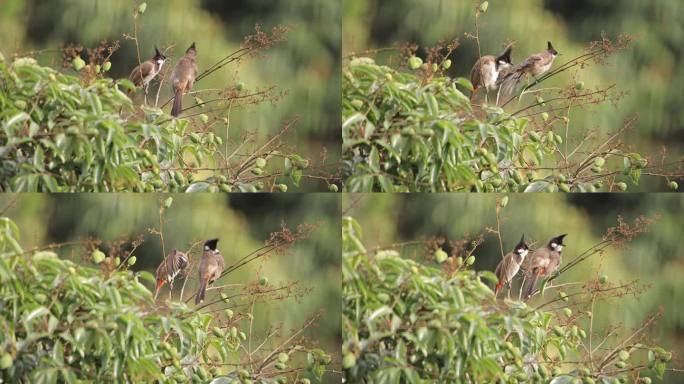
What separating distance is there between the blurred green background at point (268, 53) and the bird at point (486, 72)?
451 mm

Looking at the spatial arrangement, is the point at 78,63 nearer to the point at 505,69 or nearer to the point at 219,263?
the point at 219,263

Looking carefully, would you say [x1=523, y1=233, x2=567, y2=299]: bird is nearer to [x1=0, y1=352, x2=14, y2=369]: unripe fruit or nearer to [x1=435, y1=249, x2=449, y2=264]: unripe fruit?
[x1=435, y1=249, x2=449, y2=264]: unripe fruit

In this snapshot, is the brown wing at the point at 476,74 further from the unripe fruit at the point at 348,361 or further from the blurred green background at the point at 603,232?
the unripe fruit at the point at 348,361

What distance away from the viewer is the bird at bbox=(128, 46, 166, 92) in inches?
126

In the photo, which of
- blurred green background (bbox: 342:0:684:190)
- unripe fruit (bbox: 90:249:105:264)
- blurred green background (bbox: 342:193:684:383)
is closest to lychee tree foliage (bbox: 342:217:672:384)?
blurred green background (bbox: 342:193:684:383)

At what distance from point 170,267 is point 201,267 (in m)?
0.10

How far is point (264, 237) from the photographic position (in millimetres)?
3281

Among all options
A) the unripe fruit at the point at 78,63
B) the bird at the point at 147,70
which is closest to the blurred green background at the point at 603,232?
the bird at the point at 147,70

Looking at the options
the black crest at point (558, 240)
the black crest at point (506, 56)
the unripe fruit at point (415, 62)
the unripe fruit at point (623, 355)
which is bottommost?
the unripe fruit at point (623, 355)

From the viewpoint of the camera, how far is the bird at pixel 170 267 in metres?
3.21

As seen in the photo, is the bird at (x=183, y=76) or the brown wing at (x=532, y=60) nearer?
the bird at (x=183, y=76)

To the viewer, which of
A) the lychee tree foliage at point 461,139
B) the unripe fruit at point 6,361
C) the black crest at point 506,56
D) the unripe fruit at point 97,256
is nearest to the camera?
the unripe fruit at point 6,361

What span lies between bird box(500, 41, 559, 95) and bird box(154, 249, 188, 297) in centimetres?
118

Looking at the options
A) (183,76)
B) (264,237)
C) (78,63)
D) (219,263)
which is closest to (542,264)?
(264,237)
